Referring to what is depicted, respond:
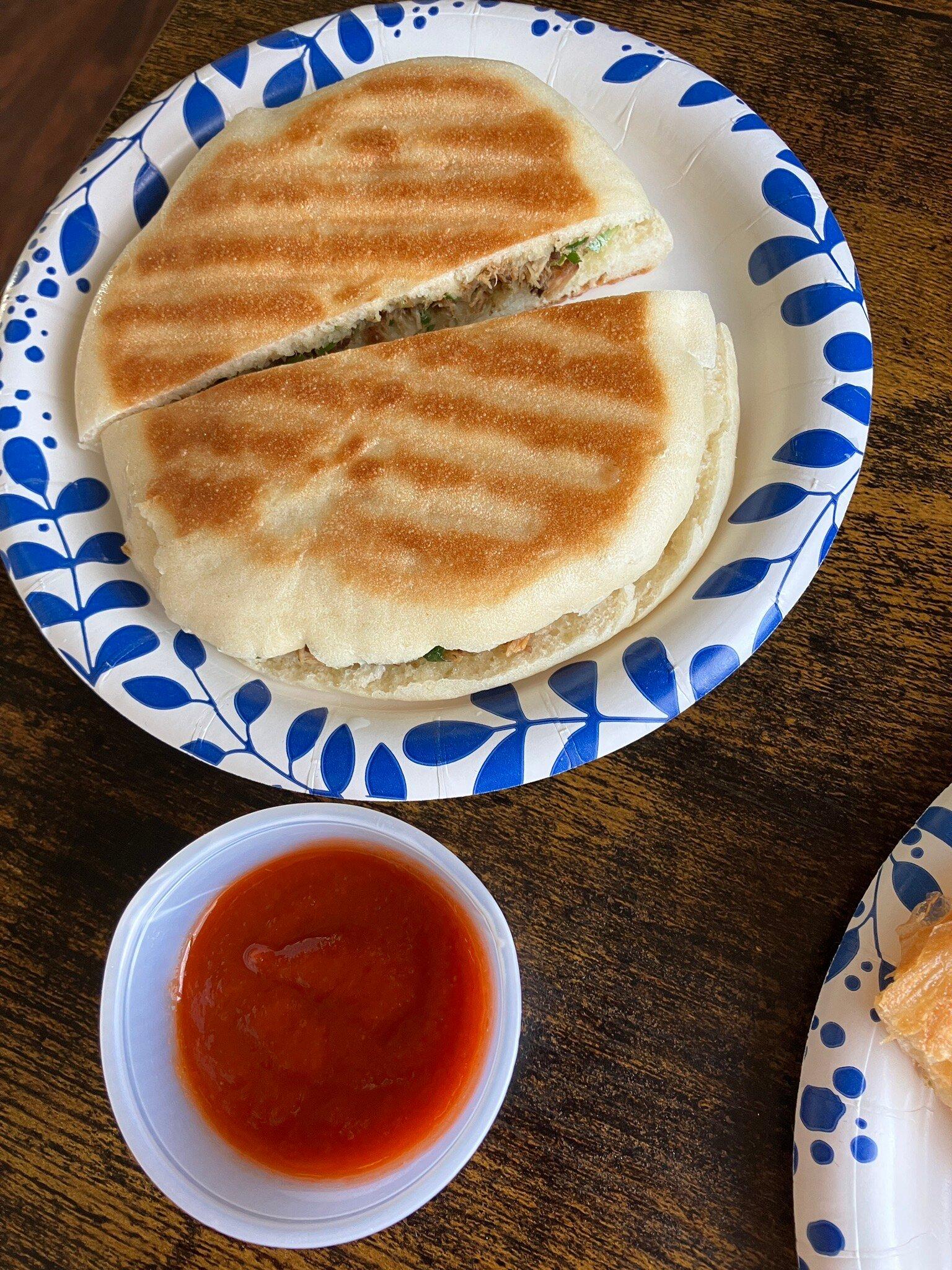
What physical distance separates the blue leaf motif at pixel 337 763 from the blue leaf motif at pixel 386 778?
3 centimetres

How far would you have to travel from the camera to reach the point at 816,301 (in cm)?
170

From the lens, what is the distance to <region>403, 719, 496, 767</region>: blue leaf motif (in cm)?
153

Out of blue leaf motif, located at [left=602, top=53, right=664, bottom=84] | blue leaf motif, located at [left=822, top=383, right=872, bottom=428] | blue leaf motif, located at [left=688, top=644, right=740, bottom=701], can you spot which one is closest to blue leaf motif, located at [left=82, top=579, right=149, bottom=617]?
blue leaf motif, located at [left=688, top=644, right=740, bottom=701]

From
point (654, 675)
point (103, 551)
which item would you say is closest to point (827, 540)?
point (654, 675)

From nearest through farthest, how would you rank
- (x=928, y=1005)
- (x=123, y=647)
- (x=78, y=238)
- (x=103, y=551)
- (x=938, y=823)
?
(x=928, y=1005), (x=938, y=823), (x=123, y=647), (x=103, y=551), (x=78, y=238)

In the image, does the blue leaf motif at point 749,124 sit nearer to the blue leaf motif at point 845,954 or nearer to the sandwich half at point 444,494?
the sandwich half at point 444,494

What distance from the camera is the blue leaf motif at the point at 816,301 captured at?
5.53 ft

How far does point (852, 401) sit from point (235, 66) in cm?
141

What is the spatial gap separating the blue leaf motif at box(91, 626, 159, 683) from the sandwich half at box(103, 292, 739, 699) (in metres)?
0.09

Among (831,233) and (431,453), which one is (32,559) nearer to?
(431,453)

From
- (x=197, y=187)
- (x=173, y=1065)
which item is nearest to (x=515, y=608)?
(x=173, y=1065)

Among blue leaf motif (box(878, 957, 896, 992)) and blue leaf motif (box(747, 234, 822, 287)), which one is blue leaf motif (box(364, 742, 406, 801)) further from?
blue leaf motif (box(747, 234, 822, 287))

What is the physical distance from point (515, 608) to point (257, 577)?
16.9 inches

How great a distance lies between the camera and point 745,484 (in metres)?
1.69
